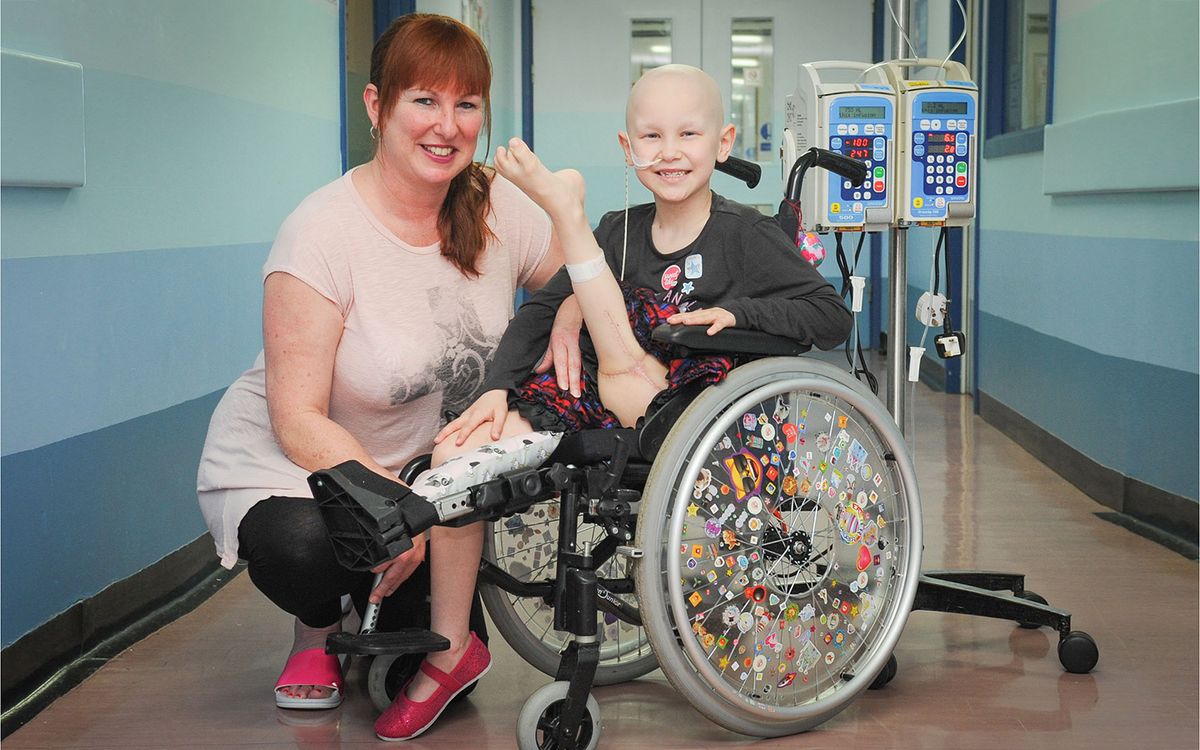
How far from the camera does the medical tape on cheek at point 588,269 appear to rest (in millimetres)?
1957

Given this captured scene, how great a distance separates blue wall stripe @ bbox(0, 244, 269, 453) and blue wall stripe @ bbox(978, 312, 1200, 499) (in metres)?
2.36

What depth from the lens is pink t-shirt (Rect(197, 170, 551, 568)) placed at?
2.11 m

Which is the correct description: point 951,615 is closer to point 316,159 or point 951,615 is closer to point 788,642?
point 788,642

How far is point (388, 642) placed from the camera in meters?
1.89

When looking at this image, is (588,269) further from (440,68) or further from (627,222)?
(440,68)

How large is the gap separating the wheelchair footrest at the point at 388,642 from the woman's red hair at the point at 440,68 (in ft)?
2.06

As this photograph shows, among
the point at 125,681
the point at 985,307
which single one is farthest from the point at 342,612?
the point at 985,307

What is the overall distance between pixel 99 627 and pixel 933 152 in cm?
181

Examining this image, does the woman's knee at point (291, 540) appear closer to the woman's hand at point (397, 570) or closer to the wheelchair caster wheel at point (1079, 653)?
the woman's hand at point (397, 570)

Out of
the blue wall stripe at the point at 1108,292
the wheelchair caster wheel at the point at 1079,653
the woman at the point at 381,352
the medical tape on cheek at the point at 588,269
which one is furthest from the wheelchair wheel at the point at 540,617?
the blue wall stripe at the point at 1108,292

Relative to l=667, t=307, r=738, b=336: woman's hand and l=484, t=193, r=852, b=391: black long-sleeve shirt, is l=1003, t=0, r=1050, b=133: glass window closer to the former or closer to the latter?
l=484, t=193, r=852, b=391: black long-sleeve shirt

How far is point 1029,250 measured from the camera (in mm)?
4766

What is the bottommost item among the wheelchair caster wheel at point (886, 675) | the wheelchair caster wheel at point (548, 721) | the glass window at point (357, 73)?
the wheelchair caster wheel at point (886, 675)

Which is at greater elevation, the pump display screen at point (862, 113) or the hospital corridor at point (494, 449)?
the pump display screen at point (862, 113)
